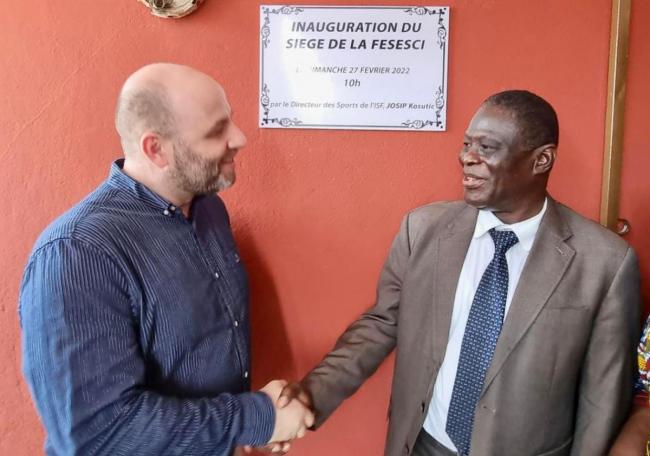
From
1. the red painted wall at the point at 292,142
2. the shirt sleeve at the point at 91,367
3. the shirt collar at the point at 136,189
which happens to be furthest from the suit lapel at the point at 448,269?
the shirt collar at the point at 136,189

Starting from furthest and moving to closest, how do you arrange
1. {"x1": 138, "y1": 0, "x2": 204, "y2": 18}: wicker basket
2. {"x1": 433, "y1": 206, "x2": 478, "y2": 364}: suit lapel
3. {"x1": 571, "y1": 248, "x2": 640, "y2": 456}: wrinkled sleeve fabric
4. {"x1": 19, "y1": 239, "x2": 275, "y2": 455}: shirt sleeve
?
Answer: {"x1": 138, "y1": 0, "x2": 204, "y2": 18}: wicker basket < {"x1": 433, "y1": 206, "x2": 478, "y2": 364}: suit lapel < {"x1": 571, "y1": 248, "x2": 640, "y2": 456}: wrinkled sleeve fabric < {"x1": 19, "y1": 239, "x2": 275, "y2": 455}: shirt sleeve

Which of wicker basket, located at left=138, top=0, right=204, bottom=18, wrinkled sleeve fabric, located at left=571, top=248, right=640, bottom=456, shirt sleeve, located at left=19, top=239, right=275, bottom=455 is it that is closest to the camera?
shirt sleeve, located at left=19, top=239, right=275, bottom=455

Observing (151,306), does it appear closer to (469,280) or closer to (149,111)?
(149,111)

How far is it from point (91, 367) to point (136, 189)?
1.25ft

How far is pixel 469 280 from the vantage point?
130 centimetres

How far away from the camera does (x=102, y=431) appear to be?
95cm

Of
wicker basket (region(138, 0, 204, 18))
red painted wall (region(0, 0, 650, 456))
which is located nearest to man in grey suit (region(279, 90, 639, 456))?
red painted wall (region(0, 0, 650, 456))

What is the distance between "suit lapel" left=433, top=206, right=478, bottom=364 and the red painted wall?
228 mm

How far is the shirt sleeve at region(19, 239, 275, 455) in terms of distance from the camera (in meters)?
0.91

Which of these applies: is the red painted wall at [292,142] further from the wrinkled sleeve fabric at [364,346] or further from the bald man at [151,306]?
the bald man at [151,306]

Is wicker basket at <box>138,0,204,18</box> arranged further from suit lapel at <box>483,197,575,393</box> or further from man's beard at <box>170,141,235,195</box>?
suit lapel at <box>483,197,575,393</box>

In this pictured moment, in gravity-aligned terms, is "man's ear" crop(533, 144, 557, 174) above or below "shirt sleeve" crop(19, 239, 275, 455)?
above

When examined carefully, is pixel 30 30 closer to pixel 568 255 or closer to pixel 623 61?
pixel 568 255

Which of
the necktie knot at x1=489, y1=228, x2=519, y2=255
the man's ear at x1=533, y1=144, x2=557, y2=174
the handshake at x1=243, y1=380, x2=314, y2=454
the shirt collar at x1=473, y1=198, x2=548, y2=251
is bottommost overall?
the handshake at x1=243, y1=380, x2=314, y2=454
